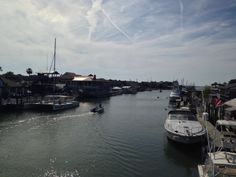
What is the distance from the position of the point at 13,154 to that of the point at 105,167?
31.9 ft

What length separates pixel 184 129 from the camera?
25.8 metres

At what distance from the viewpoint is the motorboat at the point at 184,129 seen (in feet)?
79.3

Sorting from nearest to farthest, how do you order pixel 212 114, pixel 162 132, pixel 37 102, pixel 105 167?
1. pixel 105 167
2. pixel 162 132
3. pixel 212 114
4. pixel 37 102

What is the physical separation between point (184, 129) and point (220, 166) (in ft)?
39.5

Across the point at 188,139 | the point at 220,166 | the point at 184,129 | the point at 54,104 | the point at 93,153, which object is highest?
the point at 220,166

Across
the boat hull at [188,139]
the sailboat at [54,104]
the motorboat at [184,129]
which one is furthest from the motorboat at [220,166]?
the sailboat at [54,104]

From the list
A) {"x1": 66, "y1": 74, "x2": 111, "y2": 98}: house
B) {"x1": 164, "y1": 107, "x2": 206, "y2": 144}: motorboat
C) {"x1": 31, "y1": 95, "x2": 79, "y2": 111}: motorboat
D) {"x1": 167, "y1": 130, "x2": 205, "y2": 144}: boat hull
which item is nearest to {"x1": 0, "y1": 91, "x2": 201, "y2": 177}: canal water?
{"x1": 167, "y1": 130, "x2": 205, "y2": 144}: boat hull

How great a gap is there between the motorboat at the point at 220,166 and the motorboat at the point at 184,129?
8.97 meters

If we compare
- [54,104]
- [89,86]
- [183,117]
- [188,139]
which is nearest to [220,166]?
[188,139]

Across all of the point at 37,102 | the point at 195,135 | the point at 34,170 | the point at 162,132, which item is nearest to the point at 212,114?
the point at 162,132

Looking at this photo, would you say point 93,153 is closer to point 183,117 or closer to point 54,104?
point 183,117

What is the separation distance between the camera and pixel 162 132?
34.5 metres

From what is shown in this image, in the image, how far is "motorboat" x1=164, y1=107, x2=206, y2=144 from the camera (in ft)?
79.3

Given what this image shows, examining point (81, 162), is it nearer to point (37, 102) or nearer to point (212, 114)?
point (212, 114)
